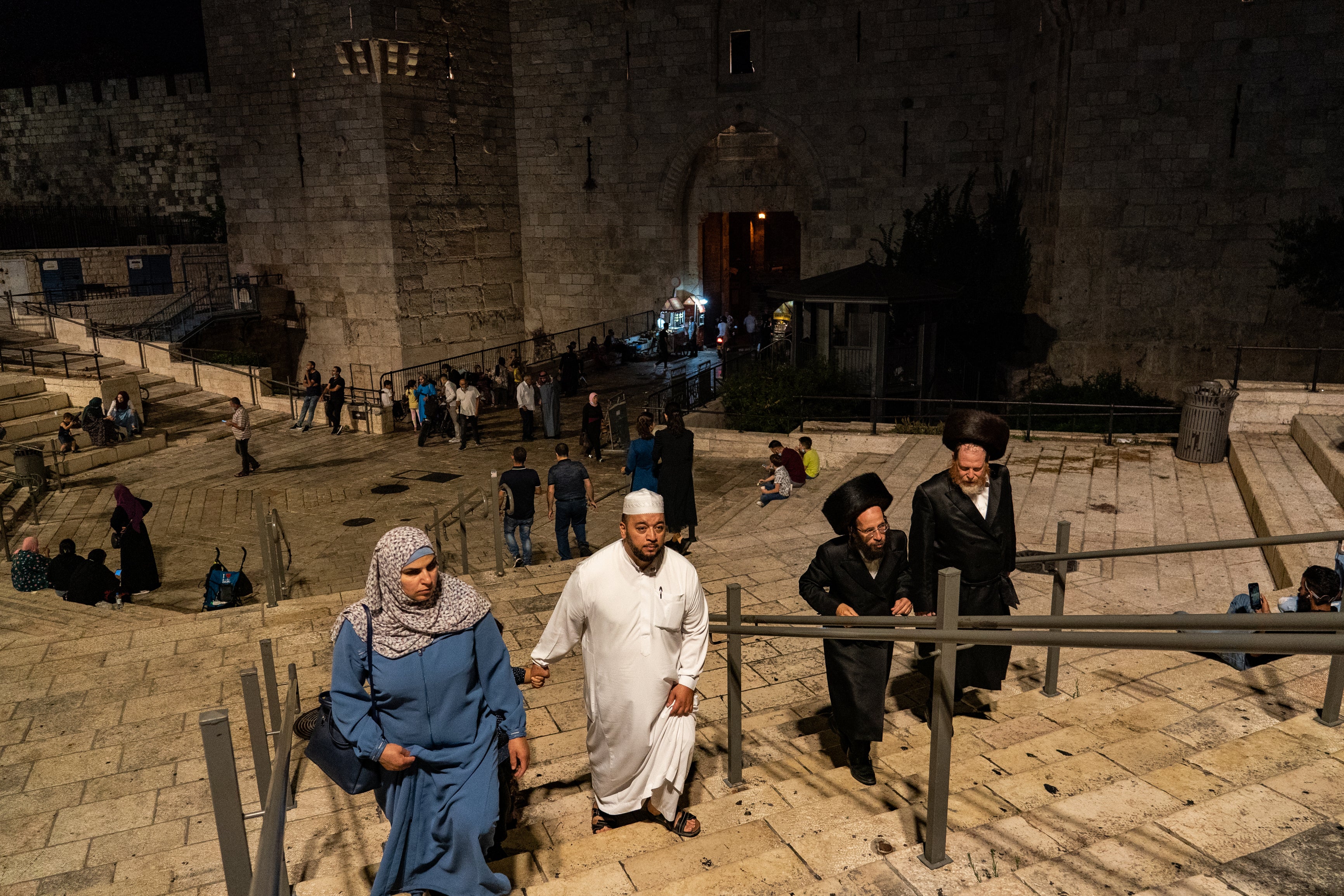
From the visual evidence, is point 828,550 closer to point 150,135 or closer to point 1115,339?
point 1115,339

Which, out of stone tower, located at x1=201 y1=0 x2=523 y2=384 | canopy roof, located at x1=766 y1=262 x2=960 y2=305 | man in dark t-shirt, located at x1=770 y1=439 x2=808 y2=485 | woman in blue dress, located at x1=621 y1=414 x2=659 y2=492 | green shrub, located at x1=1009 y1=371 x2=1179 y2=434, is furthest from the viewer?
stone tower, located at x1=201 y1=0 x2=523 y2=384

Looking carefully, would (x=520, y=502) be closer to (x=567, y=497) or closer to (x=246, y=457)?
(x=567, y=497)

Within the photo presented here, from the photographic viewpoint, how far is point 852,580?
4.29 m

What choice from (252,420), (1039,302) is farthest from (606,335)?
(1039,302)

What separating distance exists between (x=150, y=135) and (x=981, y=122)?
21.6m

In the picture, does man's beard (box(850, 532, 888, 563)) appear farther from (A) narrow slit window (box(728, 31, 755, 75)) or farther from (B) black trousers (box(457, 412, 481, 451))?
(A) narrow slit window (box(728, 31, 755, 75))

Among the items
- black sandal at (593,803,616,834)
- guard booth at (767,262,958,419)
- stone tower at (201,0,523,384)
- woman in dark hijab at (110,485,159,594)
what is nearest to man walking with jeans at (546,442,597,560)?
woman in dark hijab at (110,485,159,594)

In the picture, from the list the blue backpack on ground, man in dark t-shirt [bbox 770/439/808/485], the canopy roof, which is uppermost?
the canopy roof

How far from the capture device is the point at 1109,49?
15.7 m

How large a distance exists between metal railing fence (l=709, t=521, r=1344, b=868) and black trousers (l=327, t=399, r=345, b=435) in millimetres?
14320

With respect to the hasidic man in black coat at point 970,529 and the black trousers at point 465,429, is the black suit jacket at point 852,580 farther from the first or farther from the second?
the black trousers at point 465,429

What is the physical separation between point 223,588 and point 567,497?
3280 millimetres

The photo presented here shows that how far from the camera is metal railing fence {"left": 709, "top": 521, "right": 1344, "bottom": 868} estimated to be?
196cm

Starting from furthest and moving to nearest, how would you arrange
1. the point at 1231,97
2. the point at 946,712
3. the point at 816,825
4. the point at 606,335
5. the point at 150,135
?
the point at 150,135 < the point at 606,335 < the point at 1231,97 < the point at 816,825 < the point at 946,712
